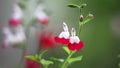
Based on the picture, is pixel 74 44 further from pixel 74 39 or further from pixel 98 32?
pixel 98 32

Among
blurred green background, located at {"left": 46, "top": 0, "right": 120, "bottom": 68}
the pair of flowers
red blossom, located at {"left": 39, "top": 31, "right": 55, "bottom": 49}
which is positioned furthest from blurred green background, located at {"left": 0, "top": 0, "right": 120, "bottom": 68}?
the pair of flowers

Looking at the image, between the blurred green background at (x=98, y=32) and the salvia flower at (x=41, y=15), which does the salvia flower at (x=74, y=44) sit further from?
the blurred green background at (x=98, y=32)

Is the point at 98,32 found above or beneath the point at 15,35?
beneath

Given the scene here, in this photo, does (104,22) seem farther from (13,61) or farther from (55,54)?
(13,61)

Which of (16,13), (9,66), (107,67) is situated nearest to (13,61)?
(9,66)

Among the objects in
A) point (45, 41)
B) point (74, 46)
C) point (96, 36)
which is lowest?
point (96, 36)

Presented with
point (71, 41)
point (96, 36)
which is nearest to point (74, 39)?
point (71, 41)

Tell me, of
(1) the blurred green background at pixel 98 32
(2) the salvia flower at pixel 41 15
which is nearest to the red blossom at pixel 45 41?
(2) the salvia flower at pixel 41 15

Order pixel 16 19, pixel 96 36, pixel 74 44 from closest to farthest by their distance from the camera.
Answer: pixel 74 44 → pixel 16 19 → pixel 96 36
